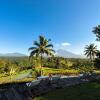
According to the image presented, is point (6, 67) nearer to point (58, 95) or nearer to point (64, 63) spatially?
point (64, 63)

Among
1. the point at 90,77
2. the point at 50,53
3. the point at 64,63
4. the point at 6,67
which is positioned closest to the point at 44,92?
the point at 90,77

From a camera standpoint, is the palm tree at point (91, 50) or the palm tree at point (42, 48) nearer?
the palm tree at point (42, 48)

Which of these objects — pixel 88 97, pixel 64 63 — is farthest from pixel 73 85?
pixel 64 63

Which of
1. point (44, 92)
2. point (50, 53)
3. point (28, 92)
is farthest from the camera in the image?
point (50, 53)

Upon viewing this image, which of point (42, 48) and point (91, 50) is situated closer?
point (42, 48)

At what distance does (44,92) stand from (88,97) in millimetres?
5135

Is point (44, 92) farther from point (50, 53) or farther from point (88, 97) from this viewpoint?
point (50, 53)

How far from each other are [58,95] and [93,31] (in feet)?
100

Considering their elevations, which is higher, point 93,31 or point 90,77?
point 93,31

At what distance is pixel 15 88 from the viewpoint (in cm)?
1861

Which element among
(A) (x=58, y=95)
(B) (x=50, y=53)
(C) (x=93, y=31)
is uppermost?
(C) (x=93, y=31)

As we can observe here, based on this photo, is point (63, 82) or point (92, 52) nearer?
point (63, 82)

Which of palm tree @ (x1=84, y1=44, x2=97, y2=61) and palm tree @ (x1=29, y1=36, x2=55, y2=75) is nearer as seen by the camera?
palm tree @ (x1=29, y1=36, x2=55, y2=75)

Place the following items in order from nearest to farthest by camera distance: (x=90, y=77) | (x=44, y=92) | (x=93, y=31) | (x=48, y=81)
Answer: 1. (x=44, y=92)
2. (x=48, y=81)
3. (x=90, y=77)
4. (x=93, y=31)
